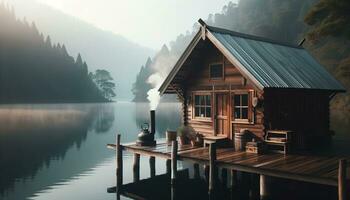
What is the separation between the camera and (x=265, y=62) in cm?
2091

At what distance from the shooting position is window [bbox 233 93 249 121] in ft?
67.8

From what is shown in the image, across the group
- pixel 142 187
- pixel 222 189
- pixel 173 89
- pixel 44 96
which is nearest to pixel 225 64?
pixel 173 89

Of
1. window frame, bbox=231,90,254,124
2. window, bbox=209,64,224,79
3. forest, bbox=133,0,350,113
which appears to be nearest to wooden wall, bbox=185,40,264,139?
window frame, bbox=231,90,254,124

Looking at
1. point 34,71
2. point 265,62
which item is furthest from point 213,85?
point 34,71

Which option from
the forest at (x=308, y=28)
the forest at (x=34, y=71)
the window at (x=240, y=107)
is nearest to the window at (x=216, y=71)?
the window at (x=240, y=107)

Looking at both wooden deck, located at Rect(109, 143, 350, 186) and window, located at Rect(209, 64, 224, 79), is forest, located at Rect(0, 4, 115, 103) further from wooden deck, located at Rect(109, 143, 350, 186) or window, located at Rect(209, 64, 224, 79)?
wooden deck, located at Rect(109, 143, 350, 186)

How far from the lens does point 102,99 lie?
180 m

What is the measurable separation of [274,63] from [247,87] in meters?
2.46

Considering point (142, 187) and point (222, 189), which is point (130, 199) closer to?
point (142, 187)

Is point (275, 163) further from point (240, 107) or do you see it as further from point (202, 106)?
point (202, 106)

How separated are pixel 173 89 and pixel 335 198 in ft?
37.0

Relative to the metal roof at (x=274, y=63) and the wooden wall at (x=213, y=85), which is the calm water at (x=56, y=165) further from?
the metal roof at (x=274, y=63)

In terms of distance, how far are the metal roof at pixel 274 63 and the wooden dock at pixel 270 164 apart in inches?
142

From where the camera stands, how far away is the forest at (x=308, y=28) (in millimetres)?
37531
